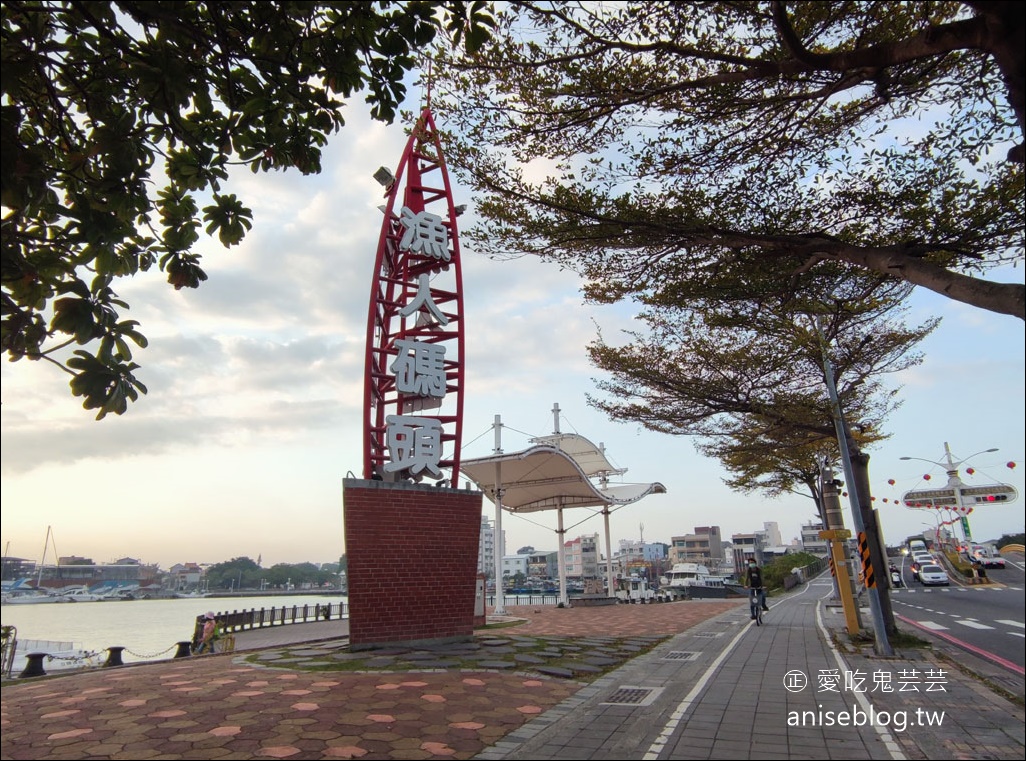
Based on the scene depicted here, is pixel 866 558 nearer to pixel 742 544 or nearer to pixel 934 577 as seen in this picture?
pixel 934 577

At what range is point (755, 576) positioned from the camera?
14.9 metres

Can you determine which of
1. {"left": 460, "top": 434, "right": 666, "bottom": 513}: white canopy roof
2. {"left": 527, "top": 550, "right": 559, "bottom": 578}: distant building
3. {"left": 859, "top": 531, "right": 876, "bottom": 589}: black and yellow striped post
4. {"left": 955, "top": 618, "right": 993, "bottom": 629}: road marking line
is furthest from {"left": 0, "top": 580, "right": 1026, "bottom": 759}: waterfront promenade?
{"left": 527, "top": 550, "right": 559, "bottom": 578}: distant building

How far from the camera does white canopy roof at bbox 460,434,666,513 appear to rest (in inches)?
→ 855

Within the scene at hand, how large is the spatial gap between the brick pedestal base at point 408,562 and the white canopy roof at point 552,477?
8.35 metres

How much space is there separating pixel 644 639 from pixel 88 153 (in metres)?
12.2

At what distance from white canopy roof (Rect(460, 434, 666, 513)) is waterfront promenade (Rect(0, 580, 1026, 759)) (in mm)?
11308

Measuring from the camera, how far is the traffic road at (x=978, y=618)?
10.2 metres

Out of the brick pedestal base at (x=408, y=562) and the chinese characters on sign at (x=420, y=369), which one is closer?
the brick pedestal base at (x=408, y=562)

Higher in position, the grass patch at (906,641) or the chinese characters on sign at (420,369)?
the chinese characters on sign at (420,369)

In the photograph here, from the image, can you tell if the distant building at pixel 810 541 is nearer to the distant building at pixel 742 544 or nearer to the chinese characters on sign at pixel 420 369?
the distant building at pixel 742 544

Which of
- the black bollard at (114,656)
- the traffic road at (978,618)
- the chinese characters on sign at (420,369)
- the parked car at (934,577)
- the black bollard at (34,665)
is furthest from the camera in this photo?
the parked car at (934,577)

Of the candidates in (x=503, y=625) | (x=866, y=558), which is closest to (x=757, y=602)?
(x=866, y=558)

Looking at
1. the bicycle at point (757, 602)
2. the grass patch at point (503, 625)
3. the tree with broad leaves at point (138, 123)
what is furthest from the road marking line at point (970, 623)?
the tree with broad leaves at point (138, 123)

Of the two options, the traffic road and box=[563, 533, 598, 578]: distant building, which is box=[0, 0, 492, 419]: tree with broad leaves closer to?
the traffic road
